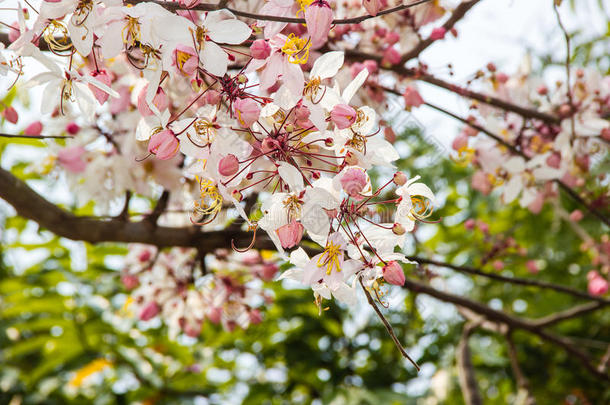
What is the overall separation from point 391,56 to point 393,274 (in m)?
0.65

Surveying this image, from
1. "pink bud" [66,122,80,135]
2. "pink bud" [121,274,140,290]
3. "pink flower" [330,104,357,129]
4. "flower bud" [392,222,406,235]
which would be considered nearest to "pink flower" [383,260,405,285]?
"flower bud" [392,222,406,235]

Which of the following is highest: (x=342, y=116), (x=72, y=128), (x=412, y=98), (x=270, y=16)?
(x=270, y=16)

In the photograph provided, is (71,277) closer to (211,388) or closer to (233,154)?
(211,388)

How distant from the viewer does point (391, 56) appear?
1287 millimetres

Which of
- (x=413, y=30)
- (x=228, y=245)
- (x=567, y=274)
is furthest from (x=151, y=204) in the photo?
(x=567, y=274)

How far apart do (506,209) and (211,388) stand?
1.39 meters

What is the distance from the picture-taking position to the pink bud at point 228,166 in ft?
2.41

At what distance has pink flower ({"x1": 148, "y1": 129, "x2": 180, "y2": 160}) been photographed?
0.76 m

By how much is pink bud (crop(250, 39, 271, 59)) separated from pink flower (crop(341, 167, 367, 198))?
7.3 inches

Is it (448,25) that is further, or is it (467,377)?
(467,377)

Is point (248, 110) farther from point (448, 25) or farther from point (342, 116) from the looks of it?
point (448, 25)

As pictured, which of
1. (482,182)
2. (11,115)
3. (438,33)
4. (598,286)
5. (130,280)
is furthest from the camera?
(130,280)

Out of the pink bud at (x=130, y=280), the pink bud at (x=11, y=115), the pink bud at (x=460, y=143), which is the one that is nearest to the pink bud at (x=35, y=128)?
the pink bud at (x=11, y=115)

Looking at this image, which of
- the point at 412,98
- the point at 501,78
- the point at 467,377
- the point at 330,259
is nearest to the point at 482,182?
the point at 501,78
